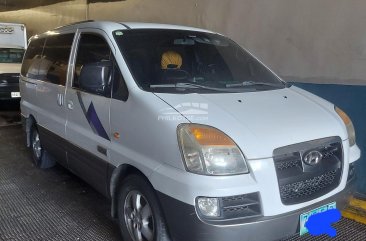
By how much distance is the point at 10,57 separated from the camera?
32.4 feet

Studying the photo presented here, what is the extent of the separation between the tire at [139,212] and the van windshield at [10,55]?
27.3ft

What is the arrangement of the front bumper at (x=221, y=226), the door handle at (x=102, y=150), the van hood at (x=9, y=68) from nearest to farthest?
the front bumper at (x=221, y=226), the door handle at (x=102, y=150), the van hood at (x=9, y=68)

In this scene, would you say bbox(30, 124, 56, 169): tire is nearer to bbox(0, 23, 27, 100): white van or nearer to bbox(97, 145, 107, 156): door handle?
bbox(97, 145, 107, 156): door handle

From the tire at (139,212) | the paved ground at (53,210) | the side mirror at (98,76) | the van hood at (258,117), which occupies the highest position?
the side mirror at (98,76)

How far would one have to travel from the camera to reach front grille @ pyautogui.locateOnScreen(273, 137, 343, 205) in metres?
2.28

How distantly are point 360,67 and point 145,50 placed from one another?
7.88ft

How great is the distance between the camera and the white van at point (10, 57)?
8.67 meters

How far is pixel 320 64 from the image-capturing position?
4.39 meters

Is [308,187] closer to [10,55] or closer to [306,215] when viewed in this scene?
[306,215]

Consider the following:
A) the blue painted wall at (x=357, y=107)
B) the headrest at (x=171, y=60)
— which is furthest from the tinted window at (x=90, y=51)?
the blue painted wall at (x=357, y=107)

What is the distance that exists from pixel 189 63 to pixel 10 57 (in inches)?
319

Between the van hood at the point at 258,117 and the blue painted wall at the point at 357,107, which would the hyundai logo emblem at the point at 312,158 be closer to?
the van hood at the point at 258,117

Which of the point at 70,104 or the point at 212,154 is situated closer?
the point at 212,154

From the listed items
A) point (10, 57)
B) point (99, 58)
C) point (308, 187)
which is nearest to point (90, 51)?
point (99, 58)
